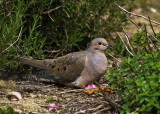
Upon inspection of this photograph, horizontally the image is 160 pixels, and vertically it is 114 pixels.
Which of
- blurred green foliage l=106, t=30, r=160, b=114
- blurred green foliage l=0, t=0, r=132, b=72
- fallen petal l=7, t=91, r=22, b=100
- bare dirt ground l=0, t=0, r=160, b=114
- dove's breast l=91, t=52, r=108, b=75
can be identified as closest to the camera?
blurred green foliage l=106, t=30, r=160, b=114

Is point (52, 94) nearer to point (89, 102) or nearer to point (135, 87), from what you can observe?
point (89, 102)

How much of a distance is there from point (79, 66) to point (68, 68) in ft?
0.67

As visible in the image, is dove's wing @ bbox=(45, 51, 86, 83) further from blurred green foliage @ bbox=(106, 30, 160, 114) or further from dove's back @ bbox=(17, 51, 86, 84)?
blurred green foliage @ bbox=(106, 30, 160, 114)

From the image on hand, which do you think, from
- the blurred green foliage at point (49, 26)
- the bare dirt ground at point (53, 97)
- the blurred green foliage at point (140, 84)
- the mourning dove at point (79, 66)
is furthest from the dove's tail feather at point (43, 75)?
the blurred green foliage at point (140, 84)

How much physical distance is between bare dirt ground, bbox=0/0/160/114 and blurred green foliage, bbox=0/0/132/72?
1.27 feet

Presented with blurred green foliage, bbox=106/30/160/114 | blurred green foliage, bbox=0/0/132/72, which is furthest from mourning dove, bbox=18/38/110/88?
blurred green foliage, bbox=106/30/160/114

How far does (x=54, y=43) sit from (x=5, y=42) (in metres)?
1.74

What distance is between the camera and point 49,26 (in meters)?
5.41

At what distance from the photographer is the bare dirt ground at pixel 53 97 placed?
3.86 meters

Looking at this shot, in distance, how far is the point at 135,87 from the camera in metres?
3.34

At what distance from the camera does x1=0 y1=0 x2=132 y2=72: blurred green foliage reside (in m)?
4.37

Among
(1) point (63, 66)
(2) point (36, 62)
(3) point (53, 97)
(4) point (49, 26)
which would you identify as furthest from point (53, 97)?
(4) point (49, 26)

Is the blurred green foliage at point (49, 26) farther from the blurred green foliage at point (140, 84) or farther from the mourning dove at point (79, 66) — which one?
the blurred green foliage at point (140, 84)

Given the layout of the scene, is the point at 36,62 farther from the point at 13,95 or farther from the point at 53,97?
the point at 13,95
